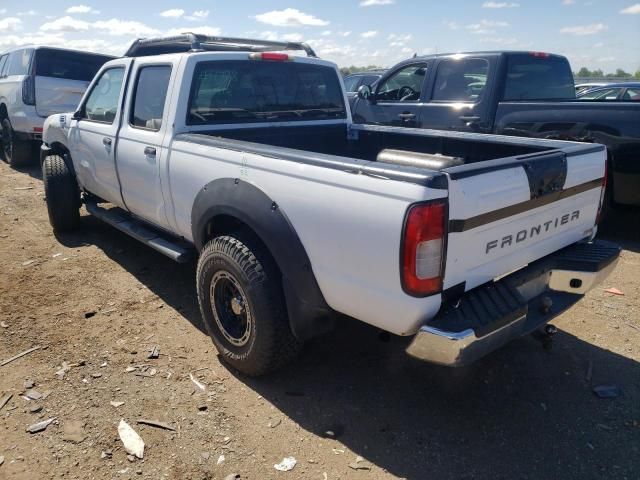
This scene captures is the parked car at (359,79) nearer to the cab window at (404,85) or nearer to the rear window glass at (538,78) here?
the cab window at (404,85)

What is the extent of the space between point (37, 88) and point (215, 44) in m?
6.17

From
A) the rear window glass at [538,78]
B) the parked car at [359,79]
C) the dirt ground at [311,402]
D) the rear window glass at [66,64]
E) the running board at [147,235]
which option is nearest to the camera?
→ the dirt ground at [311,402]

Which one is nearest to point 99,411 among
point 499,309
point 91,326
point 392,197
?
point 91,326

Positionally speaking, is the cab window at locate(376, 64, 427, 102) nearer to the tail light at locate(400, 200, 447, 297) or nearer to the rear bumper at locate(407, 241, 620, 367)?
the rear bumper at locate(407, 241, 620, 367)

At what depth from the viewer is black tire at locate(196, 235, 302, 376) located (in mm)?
2781

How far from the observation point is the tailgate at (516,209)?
2.21m

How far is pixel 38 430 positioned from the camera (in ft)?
8.80

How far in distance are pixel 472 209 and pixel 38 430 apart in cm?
244

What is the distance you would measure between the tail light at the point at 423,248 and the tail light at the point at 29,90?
8.65 meters

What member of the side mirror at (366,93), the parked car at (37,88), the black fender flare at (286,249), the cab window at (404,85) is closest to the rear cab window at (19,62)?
the parked car at (37,88)

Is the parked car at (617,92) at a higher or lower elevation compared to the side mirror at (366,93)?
higher

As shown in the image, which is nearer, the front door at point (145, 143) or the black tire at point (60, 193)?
the front door at point (145, 143)

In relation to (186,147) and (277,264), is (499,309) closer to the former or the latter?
(277,264)

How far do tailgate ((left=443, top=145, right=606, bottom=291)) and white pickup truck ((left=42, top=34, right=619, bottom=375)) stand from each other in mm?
10
